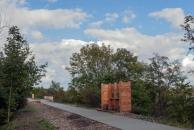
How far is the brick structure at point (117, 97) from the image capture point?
33.2 metres

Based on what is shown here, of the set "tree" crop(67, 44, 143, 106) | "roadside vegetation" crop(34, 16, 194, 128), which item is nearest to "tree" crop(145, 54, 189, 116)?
"roadside vegetation" crop(34, 16, 194, 128)

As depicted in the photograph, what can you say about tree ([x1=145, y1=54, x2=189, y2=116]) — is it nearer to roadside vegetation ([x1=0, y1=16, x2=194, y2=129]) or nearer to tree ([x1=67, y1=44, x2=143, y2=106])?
roadside vegetation ([x1=0, y1=16, x2=194, y2=129])

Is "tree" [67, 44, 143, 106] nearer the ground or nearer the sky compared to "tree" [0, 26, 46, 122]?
nearer the sky

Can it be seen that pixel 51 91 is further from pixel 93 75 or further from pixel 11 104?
pixel 11 104

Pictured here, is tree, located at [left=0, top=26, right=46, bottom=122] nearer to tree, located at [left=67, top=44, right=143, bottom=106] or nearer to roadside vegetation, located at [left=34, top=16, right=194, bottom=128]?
roadside vegetation, located at [left=34, top=16, right=194, bottom=128]

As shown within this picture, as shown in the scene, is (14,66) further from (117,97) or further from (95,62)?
(95,62)

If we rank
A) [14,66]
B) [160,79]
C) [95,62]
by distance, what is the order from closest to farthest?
[14,66] < [160,79] < [95,62]

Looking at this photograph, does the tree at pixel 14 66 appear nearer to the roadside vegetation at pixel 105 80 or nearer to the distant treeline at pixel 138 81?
the roadside vegetation at pixel 105 80

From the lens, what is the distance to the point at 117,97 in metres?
35.2

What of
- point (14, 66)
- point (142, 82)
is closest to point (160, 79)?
point (142, 82)

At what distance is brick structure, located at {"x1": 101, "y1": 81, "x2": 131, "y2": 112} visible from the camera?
33.2 meters

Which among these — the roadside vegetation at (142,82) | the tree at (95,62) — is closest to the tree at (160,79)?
the roadside vegetation at (142,82)

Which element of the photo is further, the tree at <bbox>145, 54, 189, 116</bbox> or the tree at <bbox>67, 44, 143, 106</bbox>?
the tree at <bbox>67, 44, 143, 106</bbox>

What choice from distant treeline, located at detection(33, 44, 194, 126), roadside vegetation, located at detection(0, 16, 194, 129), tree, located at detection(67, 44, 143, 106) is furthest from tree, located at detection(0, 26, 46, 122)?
tree, located at detection(67, 44, 143, 106)
